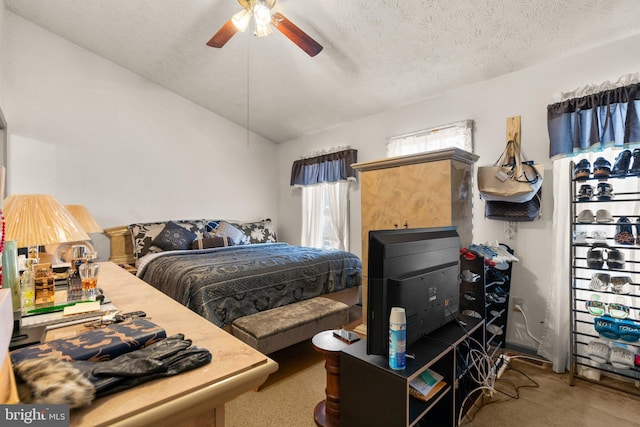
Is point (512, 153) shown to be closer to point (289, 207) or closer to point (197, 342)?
point (197, 342)

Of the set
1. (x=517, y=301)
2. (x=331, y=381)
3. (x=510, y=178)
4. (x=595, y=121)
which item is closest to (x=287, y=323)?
(x=331, y=381)

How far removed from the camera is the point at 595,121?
2164 mm

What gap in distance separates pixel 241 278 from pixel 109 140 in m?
2.69

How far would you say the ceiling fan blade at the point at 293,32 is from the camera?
6.67ft

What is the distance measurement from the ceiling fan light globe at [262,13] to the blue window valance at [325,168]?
202 cm

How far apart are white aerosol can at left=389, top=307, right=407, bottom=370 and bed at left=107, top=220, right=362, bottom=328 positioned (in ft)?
4.69

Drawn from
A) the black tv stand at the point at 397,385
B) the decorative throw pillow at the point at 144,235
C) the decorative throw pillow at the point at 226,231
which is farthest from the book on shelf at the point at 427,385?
the decorative throw pillow at the point at 144,235

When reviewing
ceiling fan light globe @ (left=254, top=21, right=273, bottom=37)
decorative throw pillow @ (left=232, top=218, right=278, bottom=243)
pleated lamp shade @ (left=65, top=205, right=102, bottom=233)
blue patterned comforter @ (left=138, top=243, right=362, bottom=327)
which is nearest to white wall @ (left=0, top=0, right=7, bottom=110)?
pleated lamp shade @ (left=65, top=205, right=102, bottom=233)

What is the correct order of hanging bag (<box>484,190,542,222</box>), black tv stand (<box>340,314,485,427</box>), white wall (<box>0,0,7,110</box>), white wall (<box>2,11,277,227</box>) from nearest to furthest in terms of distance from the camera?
black tv stand (<box>340,314,485,427</box>)
hanging bag (<box>484,190,542,222</box>)
white wall (<box>0,0,7,110</box>)
white wall (<box>2,11,277,227</box>)

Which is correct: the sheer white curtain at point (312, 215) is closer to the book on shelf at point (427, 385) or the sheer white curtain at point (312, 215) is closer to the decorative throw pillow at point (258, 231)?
the decorative throw pillow at point (258, 231)

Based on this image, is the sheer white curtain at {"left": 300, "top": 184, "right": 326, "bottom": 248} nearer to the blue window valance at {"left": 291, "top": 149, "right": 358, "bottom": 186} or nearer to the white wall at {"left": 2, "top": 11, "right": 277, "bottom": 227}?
the blue window valance at {"left": 291, "top": 149, "right": 358, "bottom": 186}

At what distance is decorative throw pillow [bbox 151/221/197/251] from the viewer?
3574 mm

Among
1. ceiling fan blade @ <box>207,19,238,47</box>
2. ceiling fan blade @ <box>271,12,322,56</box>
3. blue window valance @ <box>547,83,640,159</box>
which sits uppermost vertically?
ceiling fan blade @ <box>207,19,238,47</box>

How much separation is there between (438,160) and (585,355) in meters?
1.77
